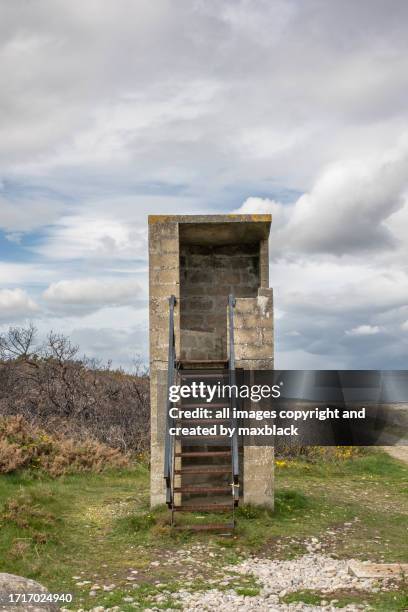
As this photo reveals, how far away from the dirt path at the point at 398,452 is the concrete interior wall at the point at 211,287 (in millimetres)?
8127

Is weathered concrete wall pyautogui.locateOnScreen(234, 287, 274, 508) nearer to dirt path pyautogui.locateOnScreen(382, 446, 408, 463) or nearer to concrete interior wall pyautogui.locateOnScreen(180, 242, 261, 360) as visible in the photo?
concrete interior wall pyautogui.locateOnScreen(180, 242, 261, 360)

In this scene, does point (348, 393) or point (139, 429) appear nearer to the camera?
point (139, 429)

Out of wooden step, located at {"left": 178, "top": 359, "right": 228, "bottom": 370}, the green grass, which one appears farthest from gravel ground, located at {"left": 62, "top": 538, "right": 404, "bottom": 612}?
wooden step, located at {"left": 178, "top": 359, "right": 228, "bottom": 370}

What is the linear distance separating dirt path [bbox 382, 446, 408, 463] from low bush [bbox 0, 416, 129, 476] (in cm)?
816

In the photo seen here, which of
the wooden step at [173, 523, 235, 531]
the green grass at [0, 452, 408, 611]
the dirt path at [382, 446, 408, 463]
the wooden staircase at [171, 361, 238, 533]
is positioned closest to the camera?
the green grass at [0, 452, 408, 611]

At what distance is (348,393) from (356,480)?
613 cm

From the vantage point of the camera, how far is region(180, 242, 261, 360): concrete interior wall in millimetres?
12938

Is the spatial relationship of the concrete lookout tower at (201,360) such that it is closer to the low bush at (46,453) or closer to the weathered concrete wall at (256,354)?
the weathered concrete wall at (256,354)

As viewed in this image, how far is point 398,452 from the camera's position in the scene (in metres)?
19.4

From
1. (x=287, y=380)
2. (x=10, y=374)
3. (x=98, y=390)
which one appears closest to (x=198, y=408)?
(x=287, y=380)

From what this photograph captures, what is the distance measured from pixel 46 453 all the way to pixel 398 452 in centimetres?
1094

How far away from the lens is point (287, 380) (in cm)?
1366

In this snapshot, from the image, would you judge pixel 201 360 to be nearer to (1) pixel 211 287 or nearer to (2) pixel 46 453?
(1) pixel 211 287

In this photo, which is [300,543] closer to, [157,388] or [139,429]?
[157,388]
